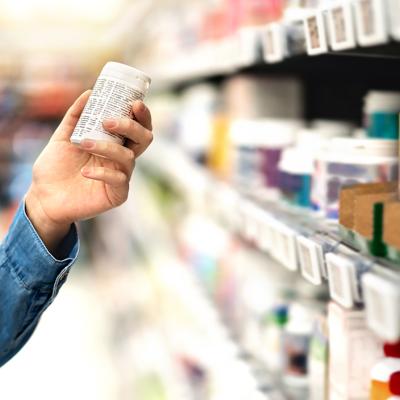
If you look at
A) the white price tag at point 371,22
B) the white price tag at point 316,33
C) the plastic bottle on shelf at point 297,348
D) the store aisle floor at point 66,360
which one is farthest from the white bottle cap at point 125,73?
the store aisle floor at point 66,360

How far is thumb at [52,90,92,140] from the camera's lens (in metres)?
1.37

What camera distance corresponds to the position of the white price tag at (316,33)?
1.17m

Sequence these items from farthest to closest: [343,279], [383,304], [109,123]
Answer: [109,123] < [343,279] < [383,304]

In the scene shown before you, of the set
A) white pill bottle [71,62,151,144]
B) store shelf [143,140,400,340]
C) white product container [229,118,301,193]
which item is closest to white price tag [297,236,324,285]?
store shelf [143,140,400,340]

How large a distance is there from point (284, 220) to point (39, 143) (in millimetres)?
6430

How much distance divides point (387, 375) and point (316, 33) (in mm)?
527

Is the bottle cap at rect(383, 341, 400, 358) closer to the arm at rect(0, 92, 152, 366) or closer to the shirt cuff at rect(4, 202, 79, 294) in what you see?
the arm at rect(0, 92, 152, 366)

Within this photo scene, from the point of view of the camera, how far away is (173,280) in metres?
2.95

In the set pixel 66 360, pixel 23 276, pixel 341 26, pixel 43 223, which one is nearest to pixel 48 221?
pixel 43 223

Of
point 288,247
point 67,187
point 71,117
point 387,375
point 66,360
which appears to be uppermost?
point 71,117

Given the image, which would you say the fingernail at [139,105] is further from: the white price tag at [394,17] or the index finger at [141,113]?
the white price tag at [394,17]

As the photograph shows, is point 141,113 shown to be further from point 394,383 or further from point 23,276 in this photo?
point 394,383

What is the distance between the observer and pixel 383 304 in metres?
0.88

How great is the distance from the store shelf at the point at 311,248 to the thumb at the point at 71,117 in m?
0.42
